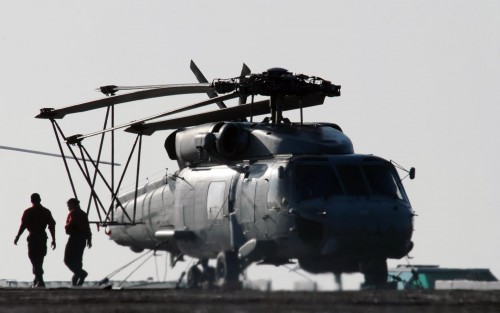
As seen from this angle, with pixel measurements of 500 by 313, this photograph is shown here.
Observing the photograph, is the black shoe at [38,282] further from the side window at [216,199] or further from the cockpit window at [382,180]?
the cockpit window at [382,180]

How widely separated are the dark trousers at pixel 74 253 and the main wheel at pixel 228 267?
745cm

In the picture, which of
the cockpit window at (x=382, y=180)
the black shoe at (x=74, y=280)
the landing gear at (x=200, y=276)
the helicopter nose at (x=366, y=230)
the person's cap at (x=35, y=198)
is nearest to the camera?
the landing gear at (x=200, y=276)

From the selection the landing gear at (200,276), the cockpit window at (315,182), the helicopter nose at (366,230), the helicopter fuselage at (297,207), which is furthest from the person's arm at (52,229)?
the landing gear at (200,276)

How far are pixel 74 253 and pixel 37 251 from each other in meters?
0.76

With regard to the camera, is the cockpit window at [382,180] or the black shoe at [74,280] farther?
the black shoe at [74,280]

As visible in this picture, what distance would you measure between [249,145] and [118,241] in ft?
19.9

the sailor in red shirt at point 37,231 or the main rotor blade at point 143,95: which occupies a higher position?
the main rotor blade at point 143,95

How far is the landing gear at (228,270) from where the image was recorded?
730 inches

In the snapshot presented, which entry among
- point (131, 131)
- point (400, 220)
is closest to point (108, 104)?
point (131, 131)

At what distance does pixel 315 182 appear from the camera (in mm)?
23000

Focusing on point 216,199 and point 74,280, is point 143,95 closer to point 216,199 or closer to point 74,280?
point 74,280

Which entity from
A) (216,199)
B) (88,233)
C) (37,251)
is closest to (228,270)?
(216,199)

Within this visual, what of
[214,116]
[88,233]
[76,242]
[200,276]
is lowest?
[76,242]

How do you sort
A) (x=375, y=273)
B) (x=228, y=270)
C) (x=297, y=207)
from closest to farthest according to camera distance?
(x=228, y=270)
(x=375, y=273)
(x=297, y=207)
